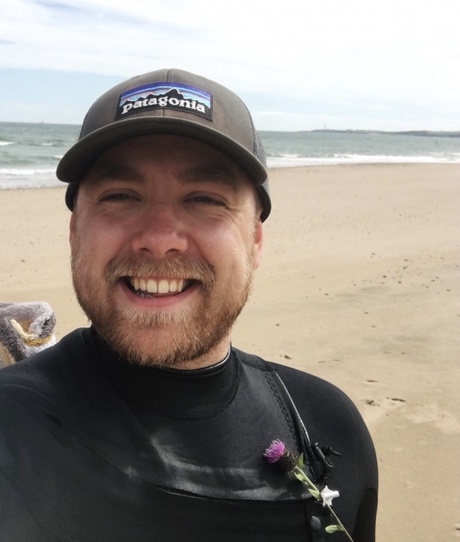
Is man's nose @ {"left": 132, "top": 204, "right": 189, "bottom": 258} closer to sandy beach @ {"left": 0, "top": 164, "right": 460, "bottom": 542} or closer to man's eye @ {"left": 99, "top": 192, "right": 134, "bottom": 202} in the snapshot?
man's eye @ {"left": 99, "top": 192, "right": 134, "bottom": 202}

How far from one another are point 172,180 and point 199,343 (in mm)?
407

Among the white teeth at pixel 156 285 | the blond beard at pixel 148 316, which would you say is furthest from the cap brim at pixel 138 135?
the white teeth at pixel 156 285

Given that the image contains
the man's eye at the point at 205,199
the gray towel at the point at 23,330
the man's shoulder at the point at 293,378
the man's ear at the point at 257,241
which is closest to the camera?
the man's eye at the point at 205,199

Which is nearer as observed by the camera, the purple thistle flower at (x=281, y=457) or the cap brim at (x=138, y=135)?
the cap brim at (x=138, y=135)

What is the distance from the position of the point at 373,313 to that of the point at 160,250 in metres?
5.14

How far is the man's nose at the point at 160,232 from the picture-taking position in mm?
1480

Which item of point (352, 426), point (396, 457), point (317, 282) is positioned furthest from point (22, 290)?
point (352, 426)

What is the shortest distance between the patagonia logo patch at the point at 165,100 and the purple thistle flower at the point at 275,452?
84 cm

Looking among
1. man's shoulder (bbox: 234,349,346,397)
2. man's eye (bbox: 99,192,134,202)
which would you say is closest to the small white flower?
man's shoulder (bbox: 234,349,346,397)

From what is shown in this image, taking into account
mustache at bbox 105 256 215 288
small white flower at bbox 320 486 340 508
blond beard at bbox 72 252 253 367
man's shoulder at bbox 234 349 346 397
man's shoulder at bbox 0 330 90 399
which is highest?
mustache at bbox 105 256 215 288

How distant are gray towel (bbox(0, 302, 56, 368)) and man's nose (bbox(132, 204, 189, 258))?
873 mm

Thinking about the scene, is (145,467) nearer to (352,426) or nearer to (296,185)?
(352,426)

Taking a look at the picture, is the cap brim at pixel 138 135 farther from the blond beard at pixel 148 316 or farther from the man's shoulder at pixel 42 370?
the man's shoulder at pixel 42 370

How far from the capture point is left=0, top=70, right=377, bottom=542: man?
1.41 m
